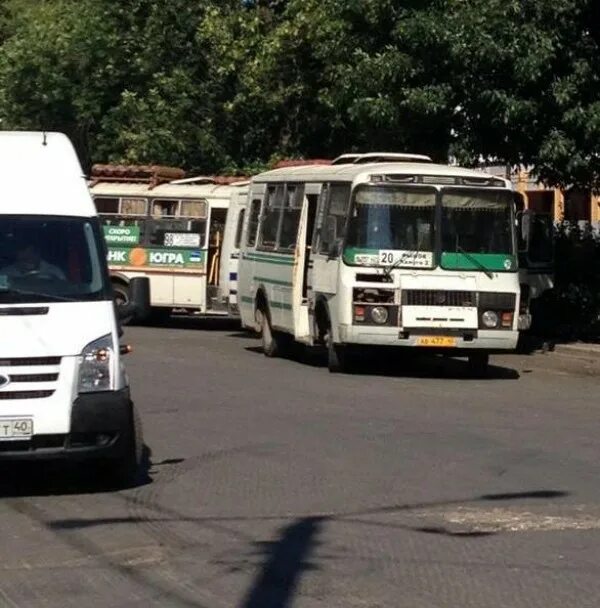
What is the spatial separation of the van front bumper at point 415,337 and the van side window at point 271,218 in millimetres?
3602

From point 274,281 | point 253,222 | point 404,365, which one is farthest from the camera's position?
point 253,222

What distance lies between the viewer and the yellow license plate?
19594mm

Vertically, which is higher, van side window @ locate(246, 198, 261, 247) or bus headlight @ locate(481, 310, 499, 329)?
van side window @ locate(246, 198, 261, 247)

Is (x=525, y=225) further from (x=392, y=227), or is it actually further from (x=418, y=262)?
(x=392, y=227)

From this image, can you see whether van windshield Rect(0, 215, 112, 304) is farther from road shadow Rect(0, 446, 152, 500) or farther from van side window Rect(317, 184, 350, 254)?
van side window Rect(317, 184, 350, 254)

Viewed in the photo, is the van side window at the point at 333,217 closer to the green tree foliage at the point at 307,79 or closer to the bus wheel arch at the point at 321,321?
the bus wheel arch at the point at 321,321

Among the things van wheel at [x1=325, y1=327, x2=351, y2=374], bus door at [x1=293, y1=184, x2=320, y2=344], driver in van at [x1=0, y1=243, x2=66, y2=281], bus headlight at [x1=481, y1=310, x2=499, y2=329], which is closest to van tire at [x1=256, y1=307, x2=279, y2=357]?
bus door at [x1=293, y1=184, x2=320, y2=344]

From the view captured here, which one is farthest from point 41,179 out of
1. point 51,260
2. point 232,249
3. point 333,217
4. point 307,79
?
point 307,79

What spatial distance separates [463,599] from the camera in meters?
7.80

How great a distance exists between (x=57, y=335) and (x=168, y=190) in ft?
63.8

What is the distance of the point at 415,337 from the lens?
64.2 feet

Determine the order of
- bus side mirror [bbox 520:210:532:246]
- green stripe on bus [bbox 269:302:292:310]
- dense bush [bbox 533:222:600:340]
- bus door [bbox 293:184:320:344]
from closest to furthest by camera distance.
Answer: bus side mirror [bbox 520:210:532:246] → bus door [bbox 293:184:320:344] → green stripe on bus [bbox 269:302:292:310] → dense bush [bbox 533:222:600:340]

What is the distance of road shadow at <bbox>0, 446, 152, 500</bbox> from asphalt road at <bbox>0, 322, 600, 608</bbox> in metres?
0.03

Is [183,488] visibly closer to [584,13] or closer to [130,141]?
[584,13]
